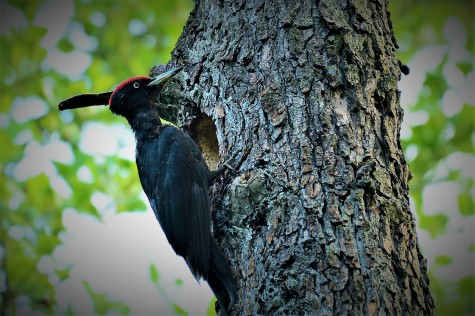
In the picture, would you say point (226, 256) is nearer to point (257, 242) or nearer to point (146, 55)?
point (257, 242)

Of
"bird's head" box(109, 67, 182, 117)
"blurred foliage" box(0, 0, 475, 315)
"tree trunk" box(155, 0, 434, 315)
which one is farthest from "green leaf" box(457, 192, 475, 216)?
"bird's head" box(109, 67, 182, 117)

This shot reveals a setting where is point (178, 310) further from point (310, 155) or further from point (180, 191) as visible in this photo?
point (310, 155)

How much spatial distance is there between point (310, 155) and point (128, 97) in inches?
65.7

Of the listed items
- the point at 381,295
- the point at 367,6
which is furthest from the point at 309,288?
the point at 367,6

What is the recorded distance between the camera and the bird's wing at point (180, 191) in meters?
2.85

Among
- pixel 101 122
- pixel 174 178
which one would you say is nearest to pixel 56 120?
pixel 101 122

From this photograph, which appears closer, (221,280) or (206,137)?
(221,280)

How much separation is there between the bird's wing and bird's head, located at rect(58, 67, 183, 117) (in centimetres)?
31

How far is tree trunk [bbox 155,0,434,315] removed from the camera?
7.35 ft

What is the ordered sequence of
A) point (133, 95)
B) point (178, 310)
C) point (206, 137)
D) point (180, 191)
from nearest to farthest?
point (180, 191) < point (206, 137) < point (133, 95) < point (178, 310)

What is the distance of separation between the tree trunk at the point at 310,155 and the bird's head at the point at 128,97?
16.8 inches

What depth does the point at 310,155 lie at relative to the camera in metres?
2.49

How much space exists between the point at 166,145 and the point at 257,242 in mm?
1116

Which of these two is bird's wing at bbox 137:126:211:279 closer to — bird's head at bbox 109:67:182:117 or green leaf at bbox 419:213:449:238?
bird's head at bbox 109:67:182:117
